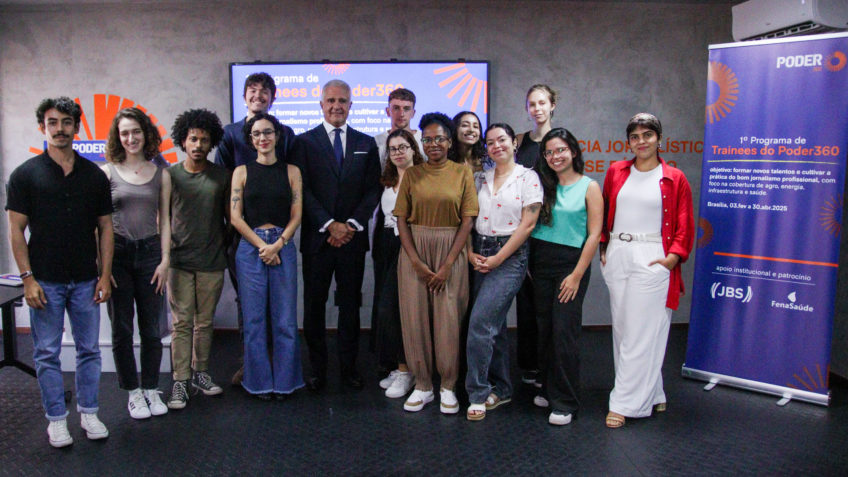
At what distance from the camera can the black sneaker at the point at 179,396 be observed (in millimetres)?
3188

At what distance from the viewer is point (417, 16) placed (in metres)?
4.63

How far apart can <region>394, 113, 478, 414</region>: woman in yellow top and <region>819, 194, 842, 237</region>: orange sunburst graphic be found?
206 centimetres

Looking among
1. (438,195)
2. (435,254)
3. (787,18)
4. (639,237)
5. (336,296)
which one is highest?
(787,18)

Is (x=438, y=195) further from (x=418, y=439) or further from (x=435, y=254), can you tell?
(x=418, y=439)

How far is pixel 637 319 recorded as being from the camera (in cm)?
301

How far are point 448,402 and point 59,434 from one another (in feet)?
6.32

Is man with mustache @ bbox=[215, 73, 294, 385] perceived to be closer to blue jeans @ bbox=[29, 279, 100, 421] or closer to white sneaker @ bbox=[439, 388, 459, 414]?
blue jeans @ bbox=[29, 279, 100, 421]

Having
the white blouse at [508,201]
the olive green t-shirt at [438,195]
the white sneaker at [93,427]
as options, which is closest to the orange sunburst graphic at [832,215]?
the white blouse at [508,201]

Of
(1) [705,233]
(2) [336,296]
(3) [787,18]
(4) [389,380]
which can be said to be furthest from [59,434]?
(3) [787,18]

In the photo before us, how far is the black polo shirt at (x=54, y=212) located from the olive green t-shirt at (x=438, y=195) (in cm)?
154

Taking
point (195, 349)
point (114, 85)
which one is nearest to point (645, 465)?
point (195, 349)

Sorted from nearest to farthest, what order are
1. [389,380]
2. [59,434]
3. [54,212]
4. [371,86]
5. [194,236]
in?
[54,212]
[59,434]
[194,236]
[389,380]
[371,86]

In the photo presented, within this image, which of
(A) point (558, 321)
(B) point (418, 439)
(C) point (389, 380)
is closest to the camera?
(B) point (418, 439)

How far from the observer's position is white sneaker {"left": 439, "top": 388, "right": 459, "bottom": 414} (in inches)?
122
